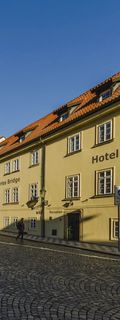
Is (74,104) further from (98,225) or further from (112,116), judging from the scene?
(98,225)

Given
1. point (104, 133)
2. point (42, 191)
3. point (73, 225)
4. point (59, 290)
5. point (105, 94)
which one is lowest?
point (59, 290)

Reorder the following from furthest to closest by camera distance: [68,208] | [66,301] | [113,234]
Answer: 1. [68,208]
2. [113,234]
3. [66,301]

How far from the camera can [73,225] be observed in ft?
92.7

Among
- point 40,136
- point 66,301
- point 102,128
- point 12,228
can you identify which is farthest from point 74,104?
point 66,301

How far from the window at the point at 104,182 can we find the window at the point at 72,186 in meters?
2.50

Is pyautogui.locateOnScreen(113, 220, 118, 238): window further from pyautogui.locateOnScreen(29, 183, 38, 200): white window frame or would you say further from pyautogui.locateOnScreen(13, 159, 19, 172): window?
pyautogui.locateOnScreen(13, 159, 19, 172): window

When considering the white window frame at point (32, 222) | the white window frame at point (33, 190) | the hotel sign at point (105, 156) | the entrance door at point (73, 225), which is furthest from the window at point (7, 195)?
the hotel sign at point (105, 156)

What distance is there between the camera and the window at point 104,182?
2442cm

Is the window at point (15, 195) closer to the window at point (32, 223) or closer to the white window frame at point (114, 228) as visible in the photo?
the window at point (32, 223)

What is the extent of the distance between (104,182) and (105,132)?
9.72 feet

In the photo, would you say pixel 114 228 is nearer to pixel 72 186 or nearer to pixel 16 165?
pixel 72 186

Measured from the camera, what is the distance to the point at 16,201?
38750 millimetres

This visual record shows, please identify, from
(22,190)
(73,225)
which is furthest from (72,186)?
(22,190)

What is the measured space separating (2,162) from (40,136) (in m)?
11.3
